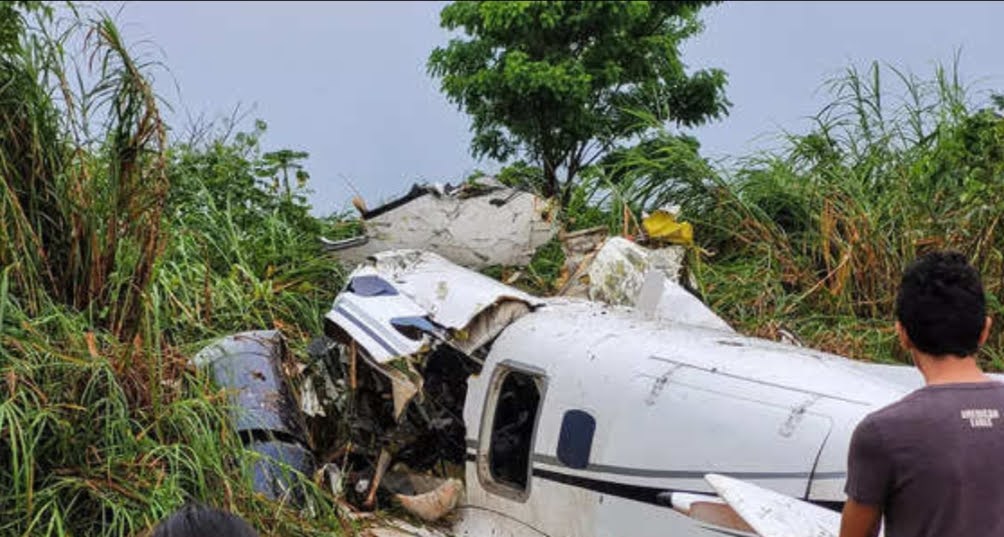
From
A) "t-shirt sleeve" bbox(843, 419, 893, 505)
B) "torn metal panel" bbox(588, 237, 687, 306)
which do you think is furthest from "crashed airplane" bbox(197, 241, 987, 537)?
"t-shirt sleeve" bbox(843, 419, 893, 505)

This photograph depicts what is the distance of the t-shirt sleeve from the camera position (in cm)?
346

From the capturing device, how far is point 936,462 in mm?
3445

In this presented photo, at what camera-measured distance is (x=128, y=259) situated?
9266mm

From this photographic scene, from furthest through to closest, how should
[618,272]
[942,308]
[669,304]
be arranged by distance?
[618,272]
[669,304]
[942,308]

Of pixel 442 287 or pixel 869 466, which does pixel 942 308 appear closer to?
pixel 869 466

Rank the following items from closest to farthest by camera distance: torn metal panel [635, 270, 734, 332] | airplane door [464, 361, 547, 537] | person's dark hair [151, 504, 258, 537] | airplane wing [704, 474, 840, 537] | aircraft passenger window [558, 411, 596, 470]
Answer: person's dark hair [151, 504, 258, 537] < airplane wing [704, 474, 840, 537] < aircraft passenger window [558, 411, 596, 470] < airplane door [464, 361, 547, 537] < torn metal panel [635, 270, 734, 332]

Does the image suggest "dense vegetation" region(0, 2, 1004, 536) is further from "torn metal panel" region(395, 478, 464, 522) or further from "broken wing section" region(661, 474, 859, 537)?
"broken wing section" region(661, 474, 859, 537)

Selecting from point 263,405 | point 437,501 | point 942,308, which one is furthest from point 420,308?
point 942,308

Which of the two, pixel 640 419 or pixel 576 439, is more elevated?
pixel 640 419

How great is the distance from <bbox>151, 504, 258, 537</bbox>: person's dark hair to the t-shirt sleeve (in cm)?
179

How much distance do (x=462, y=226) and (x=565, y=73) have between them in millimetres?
11717

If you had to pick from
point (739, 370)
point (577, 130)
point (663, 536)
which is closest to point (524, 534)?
point (663, 536)

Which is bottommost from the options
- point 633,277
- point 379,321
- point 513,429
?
point 513,429

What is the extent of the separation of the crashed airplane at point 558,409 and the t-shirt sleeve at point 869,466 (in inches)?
48.1
